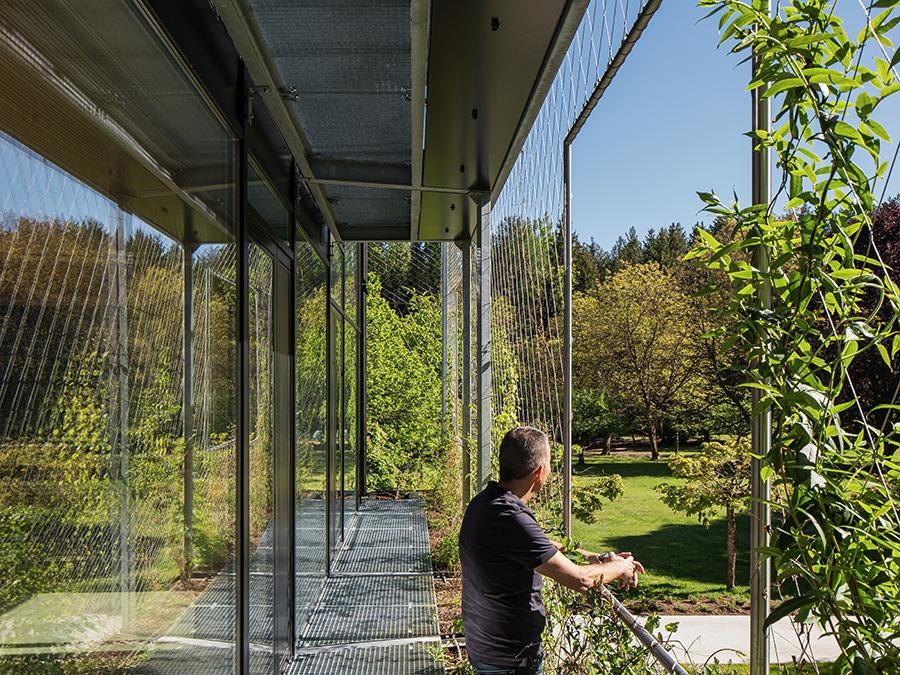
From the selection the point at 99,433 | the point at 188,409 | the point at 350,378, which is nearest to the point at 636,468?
the point at 350,378

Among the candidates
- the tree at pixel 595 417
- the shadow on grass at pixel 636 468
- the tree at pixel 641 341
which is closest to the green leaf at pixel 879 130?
the tree at pixel 595 417

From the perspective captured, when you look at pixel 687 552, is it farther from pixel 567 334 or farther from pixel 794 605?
pixel 794 605

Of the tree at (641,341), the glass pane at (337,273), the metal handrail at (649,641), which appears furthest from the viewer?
the tree at (641,341)

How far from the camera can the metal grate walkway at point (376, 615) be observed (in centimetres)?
491

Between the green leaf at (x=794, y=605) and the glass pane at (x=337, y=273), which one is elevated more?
the glass pane at (x=337, y=273)

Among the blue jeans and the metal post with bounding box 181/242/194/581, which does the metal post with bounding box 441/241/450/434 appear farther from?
the metal post with bounding box 181/242/194/581

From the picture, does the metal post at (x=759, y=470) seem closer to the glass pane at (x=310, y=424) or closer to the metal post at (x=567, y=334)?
the metal post at (x=567, y=334)


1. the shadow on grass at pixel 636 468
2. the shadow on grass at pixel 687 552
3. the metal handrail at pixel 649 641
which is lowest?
the shadow on grass at pixel 687 552

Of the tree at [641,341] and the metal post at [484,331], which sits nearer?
the metal post at [484,331]

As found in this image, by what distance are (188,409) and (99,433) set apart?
71 centimetres

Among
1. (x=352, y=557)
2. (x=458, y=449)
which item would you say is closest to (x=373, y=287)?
(x=458, y=449)

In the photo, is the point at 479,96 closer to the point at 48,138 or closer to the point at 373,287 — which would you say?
the point at 48,138

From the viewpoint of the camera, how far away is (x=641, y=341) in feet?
67.7

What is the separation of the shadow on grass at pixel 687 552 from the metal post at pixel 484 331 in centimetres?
746
